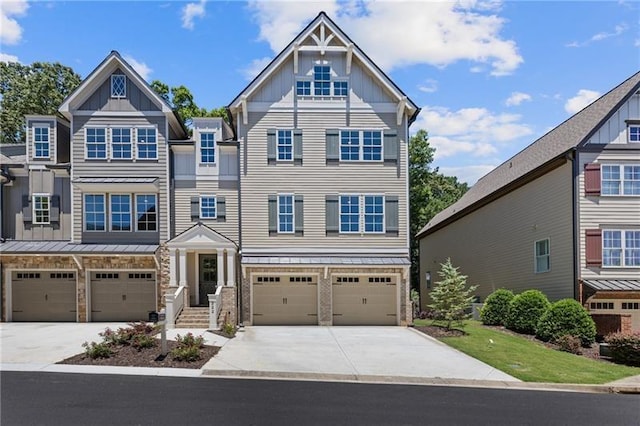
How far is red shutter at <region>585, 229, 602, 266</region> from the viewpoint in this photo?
72.0 feet

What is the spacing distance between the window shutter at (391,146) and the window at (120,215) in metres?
11.5

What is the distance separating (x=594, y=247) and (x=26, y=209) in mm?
23863

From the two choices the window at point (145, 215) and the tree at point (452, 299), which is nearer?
the tree at point (452, 299)

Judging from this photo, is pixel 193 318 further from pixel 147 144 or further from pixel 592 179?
pixel 592 179

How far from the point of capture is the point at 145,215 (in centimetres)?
2473

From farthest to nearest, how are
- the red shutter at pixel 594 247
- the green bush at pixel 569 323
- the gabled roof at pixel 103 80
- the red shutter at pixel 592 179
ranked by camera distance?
the gabled roof at pixel 103 80
the red shutter at pixel 592 179
the red shutter at pixel 594 247
the green bush at pixel 569 323

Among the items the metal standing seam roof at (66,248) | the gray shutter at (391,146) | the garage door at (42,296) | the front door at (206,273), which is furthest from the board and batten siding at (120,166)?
the gray shutter at (391,146)

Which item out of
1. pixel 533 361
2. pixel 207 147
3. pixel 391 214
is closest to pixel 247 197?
pixel 207 147

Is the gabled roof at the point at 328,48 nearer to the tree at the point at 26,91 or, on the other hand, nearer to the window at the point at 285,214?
the window at the point at 285,214

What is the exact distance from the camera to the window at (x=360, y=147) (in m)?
25.0

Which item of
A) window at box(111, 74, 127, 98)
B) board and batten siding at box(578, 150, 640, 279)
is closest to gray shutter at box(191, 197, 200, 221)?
window at box(111, 74, 127, 98)

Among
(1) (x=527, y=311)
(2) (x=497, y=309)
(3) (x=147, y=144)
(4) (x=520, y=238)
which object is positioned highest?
(3) (x=147, y=144)

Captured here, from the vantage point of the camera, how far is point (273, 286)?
24688mm

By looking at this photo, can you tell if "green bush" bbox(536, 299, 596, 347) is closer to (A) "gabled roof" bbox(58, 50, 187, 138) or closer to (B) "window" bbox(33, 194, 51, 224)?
(A) "gabled roof" bbox(58, 50, 187, 138)
